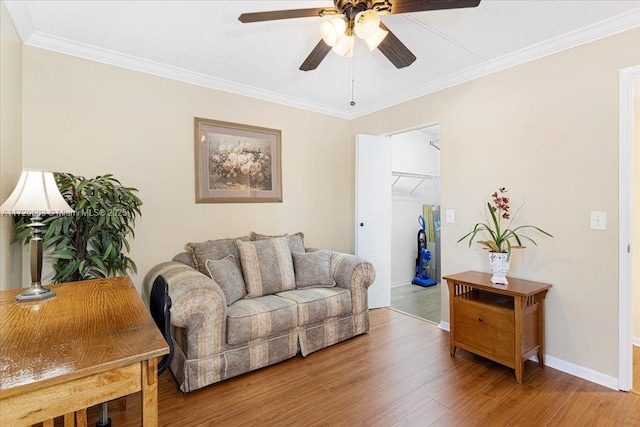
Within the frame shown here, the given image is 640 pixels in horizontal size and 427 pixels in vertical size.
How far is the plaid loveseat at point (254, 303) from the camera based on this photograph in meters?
2.11

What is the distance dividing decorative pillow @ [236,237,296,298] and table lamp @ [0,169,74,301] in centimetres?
141

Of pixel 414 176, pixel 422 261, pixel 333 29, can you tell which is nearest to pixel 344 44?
pixel 333 29

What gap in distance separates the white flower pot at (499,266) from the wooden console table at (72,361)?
235 centimetres

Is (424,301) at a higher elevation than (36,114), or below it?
below

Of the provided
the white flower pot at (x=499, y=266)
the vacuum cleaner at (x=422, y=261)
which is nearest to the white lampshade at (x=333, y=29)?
the white flower pot at (x=499, y=266)

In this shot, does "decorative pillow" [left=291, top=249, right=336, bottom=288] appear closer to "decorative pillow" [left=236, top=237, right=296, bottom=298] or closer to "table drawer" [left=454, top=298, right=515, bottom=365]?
"decorative pillow" [left=236, top=237, right=296, bottom=298]

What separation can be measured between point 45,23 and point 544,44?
359 centimetres

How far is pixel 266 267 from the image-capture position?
287 centimetres

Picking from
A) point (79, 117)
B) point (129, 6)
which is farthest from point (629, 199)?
point (79, 117)

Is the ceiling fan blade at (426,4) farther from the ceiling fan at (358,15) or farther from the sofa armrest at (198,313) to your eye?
the sofa armrest at (198,313)

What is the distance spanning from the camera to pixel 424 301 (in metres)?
4.12

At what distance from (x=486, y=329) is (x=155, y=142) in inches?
123

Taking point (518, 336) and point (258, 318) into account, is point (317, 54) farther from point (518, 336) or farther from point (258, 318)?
point (518, 336)

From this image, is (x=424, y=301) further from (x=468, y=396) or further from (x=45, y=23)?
(x=45, y=23)
